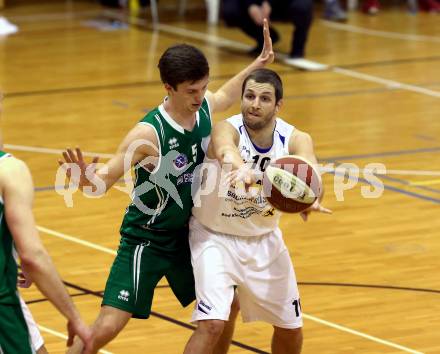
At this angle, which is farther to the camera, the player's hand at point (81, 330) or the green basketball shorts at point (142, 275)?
the green basketball shorts at point (142, 275)

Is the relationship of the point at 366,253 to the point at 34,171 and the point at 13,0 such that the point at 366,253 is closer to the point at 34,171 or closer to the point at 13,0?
the point at 34,171

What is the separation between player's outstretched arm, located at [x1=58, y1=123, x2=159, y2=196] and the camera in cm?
532

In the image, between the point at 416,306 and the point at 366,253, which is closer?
the point at 416,306

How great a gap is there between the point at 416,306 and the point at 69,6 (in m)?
14.5

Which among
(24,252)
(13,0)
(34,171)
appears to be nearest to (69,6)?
(13,0)

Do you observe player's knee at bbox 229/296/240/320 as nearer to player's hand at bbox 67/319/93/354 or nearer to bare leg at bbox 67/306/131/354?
bare leg at bbox 67/306/131/354

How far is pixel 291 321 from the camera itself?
5.76 m

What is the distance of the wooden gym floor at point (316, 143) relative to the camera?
703 cm

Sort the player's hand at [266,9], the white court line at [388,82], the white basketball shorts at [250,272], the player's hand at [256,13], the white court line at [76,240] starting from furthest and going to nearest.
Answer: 1. the player's hand at [256,13]
2. the player's hand at [266,9]
3. the white court line at [388,82]
4. the white court line at [76,240]
5. the white basketball shorts at [250,272]

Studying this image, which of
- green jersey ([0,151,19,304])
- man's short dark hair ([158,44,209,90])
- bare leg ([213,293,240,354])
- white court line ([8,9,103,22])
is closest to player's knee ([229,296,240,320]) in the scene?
bare leg ([213,293,240,354])

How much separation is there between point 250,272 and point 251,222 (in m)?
0.25

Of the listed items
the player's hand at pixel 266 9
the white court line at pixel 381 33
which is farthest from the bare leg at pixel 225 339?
the white court line at pixel 381 33

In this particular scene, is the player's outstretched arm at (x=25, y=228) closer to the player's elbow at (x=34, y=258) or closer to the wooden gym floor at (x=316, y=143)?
the player's elbow at (x=34, y=258)

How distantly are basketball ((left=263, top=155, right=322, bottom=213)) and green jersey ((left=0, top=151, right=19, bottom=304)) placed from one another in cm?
153
